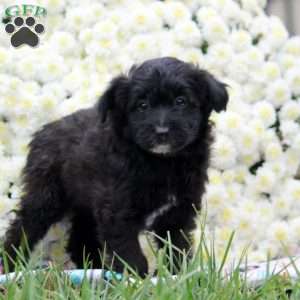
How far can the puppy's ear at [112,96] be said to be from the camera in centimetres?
439

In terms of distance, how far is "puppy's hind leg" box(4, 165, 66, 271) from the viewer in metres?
4.91

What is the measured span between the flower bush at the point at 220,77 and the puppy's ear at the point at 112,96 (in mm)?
845

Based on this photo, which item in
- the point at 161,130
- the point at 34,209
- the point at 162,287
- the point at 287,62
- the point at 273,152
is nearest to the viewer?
the point at 162,287

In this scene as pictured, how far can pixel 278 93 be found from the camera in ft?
18.4

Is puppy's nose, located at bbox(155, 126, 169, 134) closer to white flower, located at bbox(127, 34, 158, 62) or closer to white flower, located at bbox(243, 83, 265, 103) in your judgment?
white flower, located at bbox(127, 34, 158, 62)

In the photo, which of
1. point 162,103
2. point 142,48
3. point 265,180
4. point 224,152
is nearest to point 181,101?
point 162,103

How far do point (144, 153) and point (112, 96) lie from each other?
354 mm

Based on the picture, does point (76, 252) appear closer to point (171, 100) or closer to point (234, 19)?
point (171, 100)

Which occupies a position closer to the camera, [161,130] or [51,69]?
[161,130]

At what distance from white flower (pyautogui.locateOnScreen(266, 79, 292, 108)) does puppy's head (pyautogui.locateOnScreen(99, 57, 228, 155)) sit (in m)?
1.18

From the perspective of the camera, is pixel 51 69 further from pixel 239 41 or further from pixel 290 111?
pixel 290 111

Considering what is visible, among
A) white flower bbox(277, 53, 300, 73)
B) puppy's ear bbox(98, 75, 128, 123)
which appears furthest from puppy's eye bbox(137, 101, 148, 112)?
white flower bbox(277, 53, 300, 73)

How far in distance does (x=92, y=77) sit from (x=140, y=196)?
128 cm

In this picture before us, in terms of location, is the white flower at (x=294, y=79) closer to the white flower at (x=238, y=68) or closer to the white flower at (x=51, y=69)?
the white flower at (x=238, y=68)
